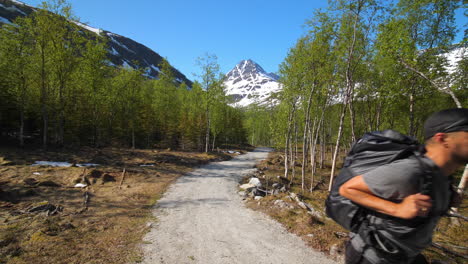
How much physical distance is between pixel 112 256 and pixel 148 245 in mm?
1073

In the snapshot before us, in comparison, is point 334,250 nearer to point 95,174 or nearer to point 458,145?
point 458,145

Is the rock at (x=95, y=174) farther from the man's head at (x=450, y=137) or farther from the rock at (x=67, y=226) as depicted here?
the man's head at (x=450, y=137)

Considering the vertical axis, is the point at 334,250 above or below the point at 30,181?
below

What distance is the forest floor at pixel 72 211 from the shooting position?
613cm

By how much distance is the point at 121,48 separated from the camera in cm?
13838

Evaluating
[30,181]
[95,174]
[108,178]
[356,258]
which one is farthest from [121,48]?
[356,258]

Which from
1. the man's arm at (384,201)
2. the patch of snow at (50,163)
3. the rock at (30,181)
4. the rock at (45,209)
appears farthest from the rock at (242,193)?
the patch of snow at (50,163)

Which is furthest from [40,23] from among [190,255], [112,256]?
[190,255]

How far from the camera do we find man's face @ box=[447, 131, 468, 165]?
1689 millimetres

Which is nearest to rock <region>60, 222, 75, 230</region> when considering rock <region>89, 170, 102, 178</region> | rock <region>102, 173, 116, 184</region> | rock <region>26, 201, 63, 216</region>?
rock <region>26, 201, 63, 216</region>

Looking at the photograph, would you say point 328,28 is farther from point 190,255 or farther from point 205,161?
point 205,161

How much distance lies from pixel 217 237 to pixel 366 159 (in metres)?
7.00

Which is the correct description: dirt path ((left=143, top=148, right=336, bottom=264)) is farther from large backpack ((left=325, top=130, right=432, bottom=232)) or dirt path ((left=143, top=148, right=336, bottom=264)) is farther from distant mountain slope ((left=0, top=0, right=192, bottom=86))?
distant mountain slope ((left=0, top=0, right=192, bottom=86))

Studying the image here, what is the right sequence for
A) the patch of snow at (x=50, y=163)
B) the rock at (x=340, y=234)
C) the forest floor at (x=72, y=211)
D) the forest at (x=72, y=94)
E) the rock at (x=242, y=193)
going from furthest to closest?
the forest at (x=72, y=94)
the patch of snow at (x=50, y=163)
the rock at (x=242, y=193)
the rock at (x=340, y=234)
the forest floor at (x=72, y=211)
